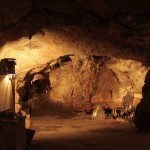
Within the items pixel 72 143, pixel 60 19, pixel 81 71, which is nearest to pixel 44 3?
pixel 60 19

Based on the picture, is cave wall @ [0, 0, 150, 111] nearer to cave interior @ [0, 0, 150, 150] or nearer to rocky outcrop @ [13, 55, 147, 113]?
cave interior @ [0, 0, 150, 150]

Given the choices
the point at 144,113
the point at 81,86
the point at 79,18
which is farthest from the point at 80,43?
the point at 81,86

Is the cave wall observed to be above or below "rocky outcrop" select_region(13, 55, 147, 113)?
above

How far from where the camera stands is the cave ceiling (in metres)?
10.7

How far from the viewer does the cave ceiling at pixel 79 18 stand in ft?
35.0

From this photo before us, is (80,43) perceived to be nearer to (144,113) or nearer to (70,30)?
(70,30)

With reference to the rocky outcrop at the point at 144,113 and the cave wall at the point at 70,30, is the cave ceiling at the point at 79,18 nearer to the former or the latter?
the cave wall at the point at 70,30

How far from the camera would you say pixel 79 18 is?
36.5 ft

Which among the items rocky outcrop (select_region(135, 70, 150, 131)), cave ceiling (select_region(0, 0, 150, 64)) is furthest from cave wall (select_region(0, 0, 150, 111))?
rocky outcrop (select_region(135, 70, 150, 131))

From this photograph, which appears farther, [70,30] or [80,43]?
[80,43]

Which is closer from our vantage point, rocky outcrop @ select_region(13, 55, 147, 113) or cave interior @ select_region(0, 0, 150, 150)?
cave interior @ select_region(0, 0, 150, 150)

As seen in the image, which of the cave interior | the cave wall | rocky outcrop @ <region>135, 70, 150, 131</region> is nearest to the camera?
the cave interior

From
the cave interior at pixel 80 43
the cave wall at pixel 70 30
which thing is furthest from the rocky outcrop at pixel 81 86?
the cave wall at pixel 70 30

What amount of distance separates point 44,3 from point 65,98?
450 inches
